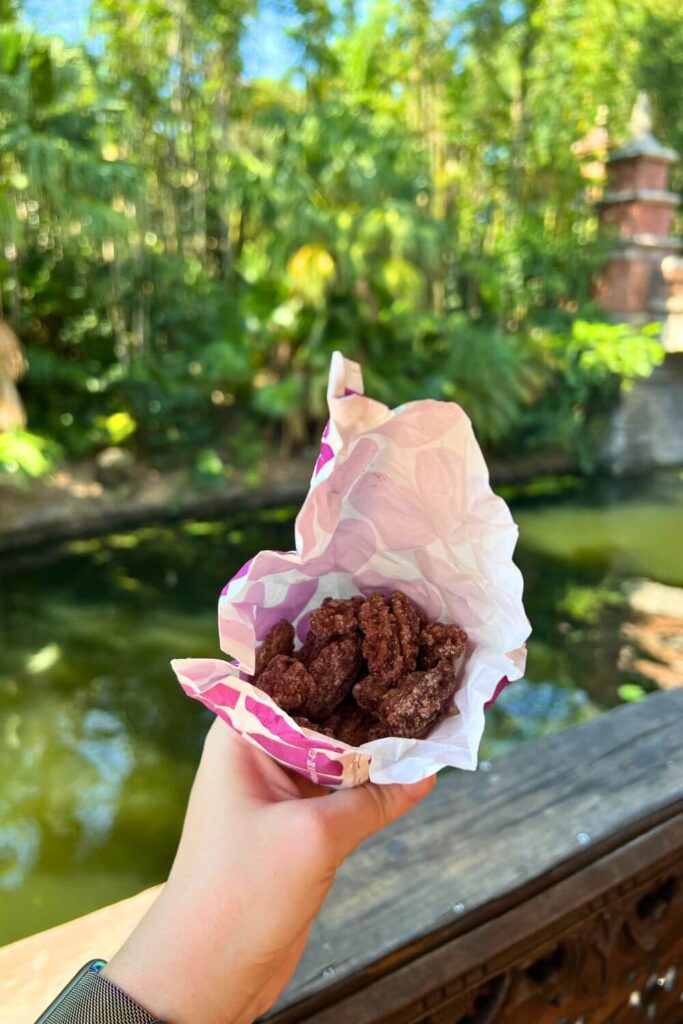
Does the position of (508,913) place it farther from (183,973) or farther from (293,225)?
(293,225)

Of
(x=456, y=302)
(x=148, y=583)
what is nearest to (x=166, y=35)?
(x=456, y=302)

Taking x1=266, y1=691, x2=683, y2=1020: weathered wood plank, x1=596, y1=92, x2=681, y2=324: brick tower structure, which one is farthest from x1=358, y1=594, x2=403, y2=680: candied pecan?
x1=596, y1=92, x2=681, y2=324: brick tower structure

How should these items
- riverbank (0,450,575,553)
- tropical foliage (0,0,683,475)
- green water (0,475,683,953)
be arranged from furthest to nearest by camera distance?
tropical foliage (0,0,683,475) < riverbank (0,450,575,553) < green water (0,475,683,953)

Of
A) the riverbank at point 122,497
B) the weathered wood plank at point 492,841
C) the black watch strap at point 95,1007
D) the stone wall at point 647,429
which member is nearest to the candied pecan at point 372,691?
the weathered wood plank at point 492,841

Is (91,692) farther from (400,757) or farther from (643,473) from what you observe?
(643,473)

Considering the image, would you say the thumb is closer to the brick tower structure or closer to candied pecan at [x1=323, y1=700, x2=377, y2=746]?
candied pecan at [x1=323, y1=700, x2=377, y2=746]

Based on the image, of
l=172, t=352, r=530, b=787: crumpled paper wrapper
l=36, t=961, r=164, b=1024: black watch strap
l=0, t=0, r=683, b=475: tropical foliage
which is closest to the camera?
l=36, t=961, r=164, b=1024: black watch strap

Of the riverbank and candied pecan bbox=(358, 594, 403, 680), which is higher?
candied pecan bbox=(358, 594, 403, 680)
